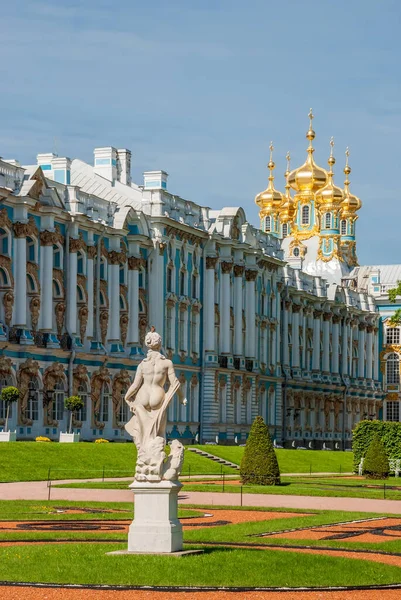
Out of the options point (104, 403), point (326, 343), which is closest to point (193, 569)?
point (104, 403)

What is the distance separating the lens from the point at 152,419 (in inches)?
837

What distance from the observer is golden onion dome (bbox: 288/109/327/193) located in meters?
124

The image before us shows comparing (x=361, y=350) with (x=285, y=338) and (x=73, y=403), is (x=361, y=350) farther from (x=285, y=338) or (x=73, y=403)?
(x=73, y=403)

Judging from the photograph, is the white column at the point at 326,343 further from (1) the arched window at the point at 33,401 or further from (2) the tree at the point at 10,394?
(2) the tree at the point at 10,394

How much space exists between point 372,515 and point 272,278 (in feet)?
199

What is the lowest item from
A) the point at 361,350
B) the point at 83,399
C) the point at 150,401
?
the point at 150,401

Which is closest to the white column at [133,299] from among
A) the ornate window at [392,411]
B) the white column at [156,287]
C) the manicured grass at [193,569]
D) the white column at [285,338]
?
the white column at [156,287]

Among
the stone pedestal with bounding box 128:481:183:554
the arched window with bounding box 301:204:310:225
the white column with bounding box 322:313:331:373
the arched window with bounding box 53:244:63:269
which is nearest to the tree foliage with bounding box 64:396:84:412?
the arched window with bounding box 53:244:63:269

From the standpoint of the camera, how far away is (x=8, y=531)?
84.0 ft

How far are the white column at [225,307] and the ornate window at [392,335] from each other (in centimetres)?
4179

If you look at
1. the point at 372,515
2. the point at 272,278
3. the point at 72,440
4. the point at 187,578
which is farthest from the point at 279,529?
the point at 272,278

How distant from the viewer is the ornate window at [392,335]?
120344 mm

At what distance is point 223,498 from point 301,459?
28777mm

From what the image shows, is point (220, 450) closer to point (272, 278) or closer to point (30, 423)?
point (30, 423)
